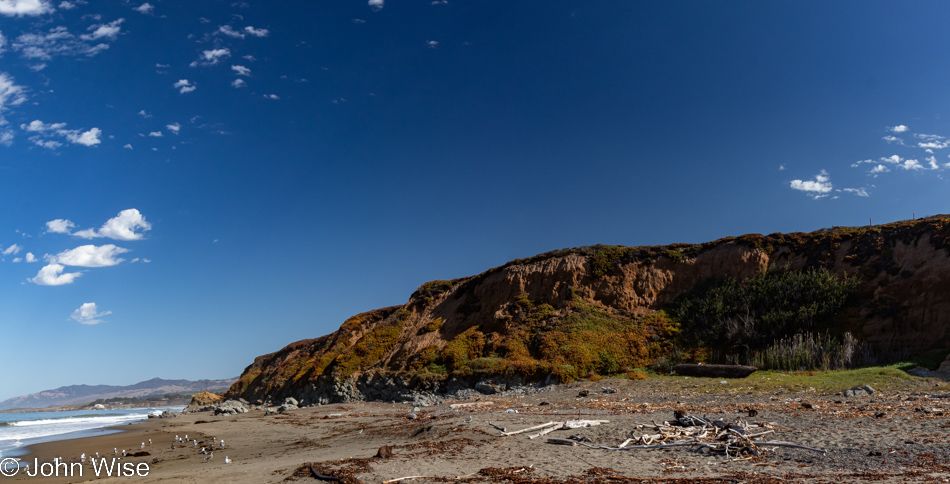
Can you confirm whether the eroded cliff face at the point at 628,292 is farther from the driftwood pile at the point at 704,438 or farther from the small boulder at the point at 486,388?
the driftwood pile at the point at 704,438

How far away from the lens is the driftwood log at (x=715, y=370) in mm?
19422

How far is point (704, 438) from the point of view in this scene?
29.5ft

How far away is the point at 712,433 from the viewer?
361 inches

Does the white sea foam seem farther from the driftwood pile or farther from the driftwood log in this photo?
the driftwood log

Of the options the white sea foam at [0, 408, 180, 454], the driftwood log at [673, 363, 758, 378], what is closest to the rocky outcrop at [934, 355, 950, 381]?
the driftwood log at [673, 363, 758, 378]

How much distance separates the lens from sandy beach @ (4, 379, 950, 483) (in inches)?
288

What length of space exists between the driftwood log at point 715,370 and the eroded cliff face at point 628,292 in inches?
279

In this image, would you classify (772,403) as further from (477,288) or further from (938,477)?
(477,288)

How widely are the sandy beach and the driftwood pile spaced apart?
13 centimetres

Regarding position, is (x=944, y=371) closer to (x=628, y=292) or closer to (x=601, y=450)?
(x=601, y=450)

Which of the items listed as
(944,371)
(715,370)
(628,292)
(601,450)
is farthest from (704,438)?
(628,292)

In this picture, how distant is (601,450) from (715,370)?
44.8 ft

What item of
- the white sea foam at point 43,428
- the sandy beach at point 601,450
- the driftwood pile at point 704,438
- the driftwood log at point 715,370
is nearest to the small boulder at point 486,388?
the sandy beach at point 601,450

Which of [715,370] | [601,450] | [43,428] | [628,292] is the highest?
[628,292]
